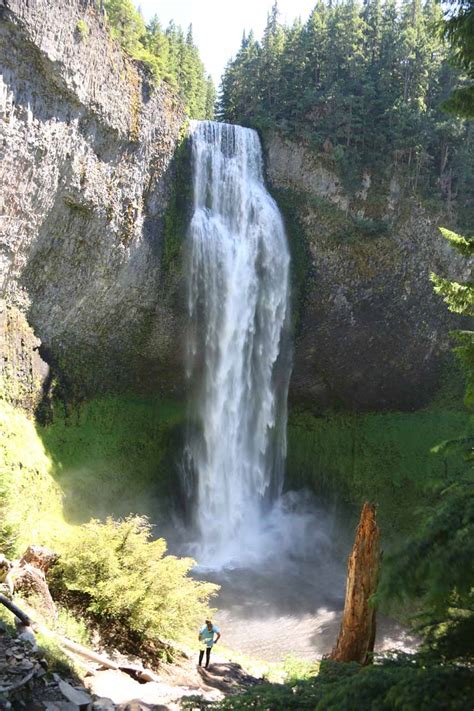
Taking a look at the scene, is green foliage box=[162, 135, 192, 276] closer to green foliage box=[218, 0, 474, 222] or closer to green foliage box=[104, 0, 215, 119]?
green foliage box=[104, 0, 215, 119]

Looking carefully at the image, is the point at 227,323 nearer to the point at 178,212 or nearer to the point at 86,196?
the point at 178,212

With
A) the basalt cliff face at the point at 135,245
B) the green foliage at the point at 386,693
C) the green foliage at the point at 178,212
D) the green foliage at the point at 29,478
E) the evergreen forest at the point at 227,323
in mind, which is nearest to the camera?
the green foliage at the point at 386,693

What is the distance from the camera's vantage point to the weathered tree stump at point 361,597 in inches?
354

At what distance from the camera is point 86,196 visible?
1814 centimetres

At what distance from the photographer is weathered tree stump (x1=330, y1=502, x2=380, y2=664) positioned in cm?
898

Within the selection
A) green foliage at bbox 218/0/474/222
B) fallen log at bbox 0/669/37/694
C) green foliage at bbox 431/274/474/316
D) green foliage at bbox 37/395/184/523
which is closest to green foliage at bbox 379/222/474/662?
green foliage at bbox 431/274/474/316

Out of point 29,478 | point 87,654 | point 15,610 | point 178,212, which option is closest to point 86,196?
point 178,212

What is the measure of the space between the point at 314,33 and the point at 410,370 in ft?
59.8

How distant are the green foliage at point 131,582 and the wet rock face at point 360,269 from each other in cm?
1587

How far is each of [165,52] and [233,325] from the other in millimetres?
16156

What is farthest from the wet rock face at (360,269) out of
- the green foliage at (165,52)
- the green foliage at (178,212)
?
the green foliage at (165,52)

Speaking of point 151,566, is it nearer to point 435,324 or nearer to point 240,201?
point 240,201

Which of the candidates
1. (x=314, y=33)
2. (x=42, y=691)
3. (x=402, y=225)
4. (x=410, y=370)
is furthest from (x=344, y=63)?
(x=42, y=691)

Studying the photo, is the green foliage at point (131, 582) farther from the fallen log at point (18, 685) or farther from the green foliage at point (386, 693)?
the green foliage at point (386, 693)
